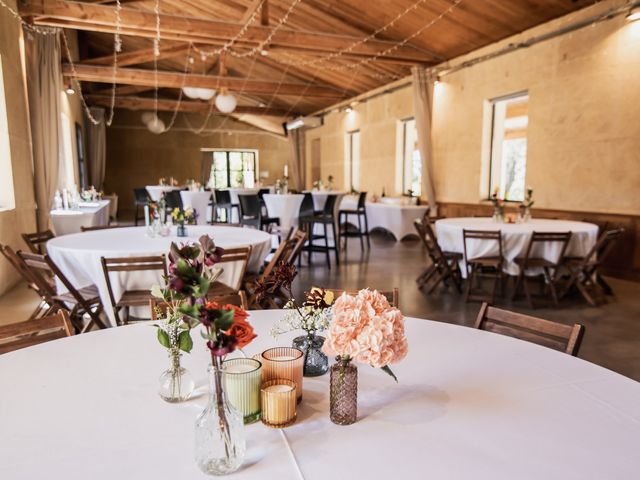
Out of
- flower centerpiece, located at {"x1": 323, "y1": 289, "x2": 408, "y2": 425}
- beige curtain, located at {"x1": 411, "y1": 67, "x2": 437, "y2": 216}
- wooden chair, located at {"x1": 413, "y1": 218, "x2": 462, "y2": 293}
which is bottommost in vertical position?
wooden chair, located at {"x1": 413, "y1": 218, "x2": 462, "y2": 293}

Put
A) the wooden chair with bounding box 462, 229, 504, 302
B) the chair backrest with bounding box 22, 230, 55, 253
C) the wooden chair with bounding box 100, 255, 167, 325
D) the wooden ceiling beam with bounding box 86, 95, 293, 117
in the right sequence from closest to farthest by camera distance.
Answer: the wooden chair with bounding box 100, 255, 167, 325 → the chair backrest with bounding box 22, 230, 55, 253 → the wooden chair with bounding box 462, 229, 504, 302 → the wooden ceiling beam with bounding box 86, 95, 293, 117

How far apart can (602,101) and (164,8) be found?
7.95 meters

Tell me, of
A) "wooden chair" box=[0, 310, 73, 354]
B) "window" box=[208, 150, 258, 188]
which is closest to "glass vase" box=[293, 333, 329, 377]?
"wooden chair" box=[0, 310, 73, 354]

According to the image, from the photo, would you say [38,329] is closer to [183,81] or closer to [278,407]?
[278,407]

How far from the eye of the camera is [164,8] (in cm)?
886

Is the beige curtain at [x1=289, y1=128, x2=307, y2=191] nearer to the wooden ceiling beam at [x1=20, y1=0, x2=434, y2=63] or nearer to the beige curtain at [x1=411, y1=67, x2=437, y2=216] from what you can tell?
the beige curtain at [x1=411, y1=67, x2=437, y2=216]

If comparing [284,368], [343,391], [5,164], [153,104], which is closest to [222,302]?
[284,368]

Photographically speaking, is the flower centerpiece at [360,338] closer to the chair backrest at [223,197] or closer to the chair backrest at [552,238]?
the chair backrest at [552,238]

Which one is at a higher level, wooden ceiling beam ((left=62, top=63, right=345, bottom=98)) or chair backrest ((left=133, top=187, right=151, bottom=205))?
wooden ceiling beam ((left=62, top=63, right=345, bottom=98))

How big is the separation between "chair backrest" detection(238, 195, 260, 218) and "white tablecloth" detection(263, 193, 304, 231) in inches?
13.7

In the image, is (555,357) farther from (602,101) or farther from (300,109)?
(300,109)

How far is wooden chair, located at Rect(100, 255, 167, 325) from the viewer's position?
9.34ft

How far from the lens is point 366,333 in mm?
966

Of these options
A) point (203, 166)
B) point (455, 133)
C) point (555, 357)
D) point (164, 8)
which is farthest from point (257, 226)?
point (203, 166)
